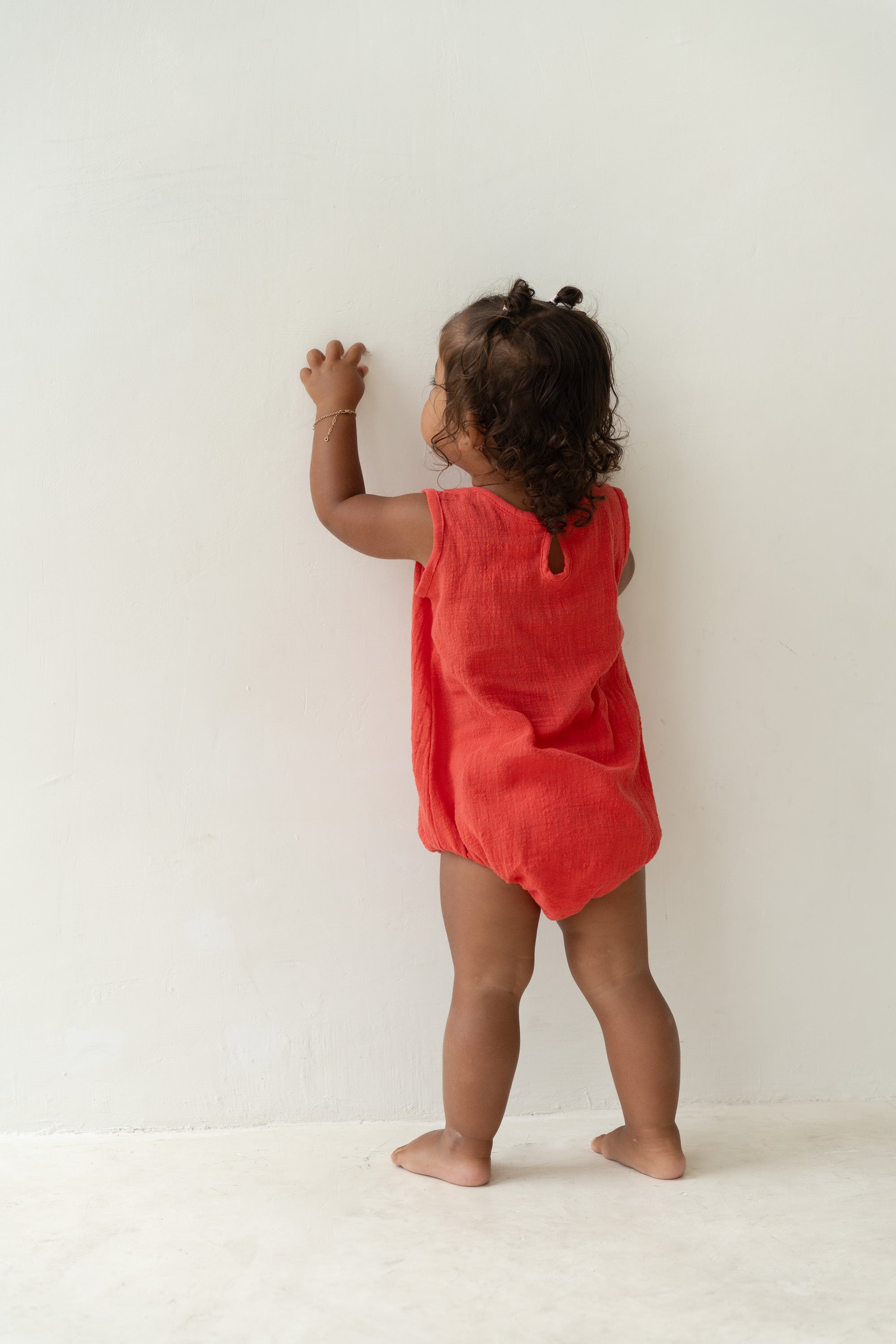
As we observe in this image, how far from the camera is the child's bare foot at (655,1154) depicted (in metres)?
1.08

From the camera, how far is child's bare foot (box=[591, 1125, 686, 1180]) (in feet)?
3.53

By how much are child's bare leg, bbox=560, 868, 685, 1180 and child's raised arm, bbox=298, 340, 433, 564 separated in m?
0.45

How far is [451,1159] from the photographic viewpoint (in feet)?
3.54

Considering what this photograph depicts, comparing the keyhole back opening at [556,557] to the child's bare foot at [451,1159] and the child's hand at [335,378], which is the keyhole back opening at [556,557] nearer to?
the child's hand at [335,378]

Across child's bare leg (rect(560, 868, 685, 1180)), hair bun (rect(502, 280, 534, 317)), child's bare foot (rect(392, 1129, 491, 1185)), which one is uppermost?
hair bun (rect(502, 280, 534, 317))

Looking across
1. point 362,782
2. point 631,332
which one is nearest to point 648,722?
point 362,782

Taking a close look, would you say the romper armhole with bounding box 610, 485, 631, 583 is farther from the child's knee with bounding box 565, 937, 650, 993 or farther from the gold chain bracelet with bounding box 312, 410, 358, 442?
the child's knee with bounding box 565, 937, 650, 993

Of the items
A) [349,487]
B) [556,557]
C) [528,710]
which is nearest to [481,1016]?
[528,710]

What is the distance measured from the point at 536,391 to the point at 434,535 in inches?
7.1

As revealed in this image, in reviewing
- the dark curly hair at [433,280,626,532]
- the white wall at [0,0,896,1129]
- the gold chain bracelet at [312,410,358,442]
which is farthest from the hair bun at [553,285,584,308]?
the gold chain bracelet at [312,410,358,442]

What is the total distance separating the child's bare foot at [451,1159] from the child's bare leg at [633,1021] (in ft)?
0.54

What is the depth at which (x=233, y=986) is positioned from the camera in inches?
46.9

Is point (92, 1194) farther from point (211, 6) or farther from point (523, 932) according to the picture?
point (211, 6)

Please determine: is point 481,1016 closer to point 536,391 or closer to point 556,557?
point 556,557
